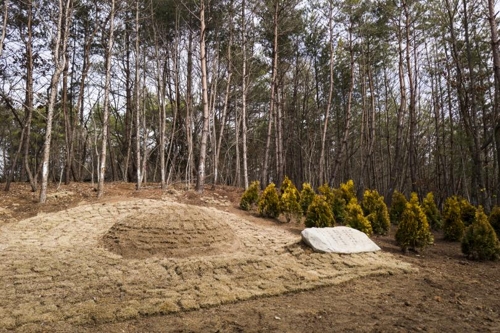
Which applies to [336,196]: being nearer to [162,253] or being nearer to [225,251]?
[225,251]

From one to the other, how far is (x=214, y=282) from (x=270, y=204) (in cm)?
502

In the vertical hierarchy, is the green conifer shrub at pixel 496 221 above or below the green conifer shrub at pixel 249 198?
below

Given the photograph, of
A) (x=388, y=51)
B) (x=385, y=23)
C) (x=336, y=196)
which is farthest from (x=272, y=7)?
(x=336, y=196)

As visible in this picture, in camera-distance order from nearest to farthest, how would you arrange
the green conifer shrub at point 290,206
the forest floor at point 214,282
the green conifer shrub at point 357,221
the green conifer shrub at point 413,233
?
the forest floor at point 214,282
the green conifer shrub at point 413,233
the green conifer shrub at point 357,221
the green conifer shrub at point 290,206

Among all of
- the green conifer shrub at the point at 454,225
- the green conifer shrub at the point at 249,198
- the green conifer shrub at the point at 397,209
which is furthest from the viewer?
the green conifer shrub at the point at 249,198

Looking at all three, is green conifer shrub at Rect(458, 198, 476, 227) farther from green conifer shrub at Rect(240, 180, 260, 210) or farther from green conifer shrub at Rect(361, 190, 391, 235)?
green conifer shrub at Rect(240, 180, 260, 210)

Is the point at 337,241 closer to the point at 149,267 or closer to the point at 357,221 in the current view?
the point at 357,221

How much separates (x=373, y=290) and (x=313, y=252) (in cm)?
141

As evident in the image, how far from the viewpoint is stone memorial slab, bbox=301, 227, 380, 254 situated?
6.14 m

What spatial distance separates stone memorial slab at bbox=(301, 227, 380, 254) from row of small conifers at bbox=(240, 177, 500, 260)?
37.3 inches

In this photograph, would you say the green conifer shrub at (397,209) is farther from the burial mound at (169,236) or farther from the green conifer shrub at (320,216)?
the burial mound at (169,236)

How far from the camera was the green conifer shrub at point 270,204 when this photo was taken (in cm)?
955

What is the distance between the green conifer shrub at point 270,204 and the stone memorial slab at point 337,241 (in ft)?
9.68

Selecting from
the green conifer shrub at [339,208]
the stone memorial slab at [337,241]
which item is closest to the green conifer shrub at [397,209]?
the green conifer shrub at [339,208]
